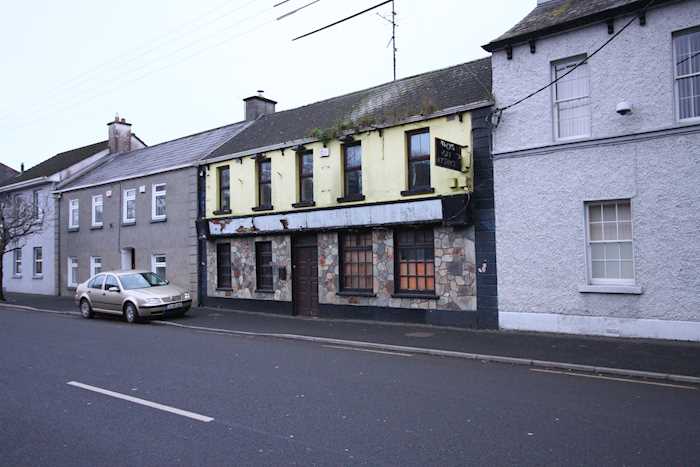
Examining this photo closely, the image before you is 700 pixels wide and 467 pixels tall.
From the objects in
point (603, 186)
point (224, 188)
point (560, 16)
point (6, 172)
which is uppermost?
point (6, 172)

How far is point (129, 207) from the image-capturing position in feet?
83.0

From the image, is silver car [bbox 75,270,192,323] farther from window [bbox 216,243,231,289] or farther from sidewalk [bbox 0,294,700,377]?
window [bbox 216,243,231,289]

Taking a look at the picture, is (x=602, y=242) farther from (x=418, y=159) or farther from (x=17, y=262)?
(x=17, y=262)

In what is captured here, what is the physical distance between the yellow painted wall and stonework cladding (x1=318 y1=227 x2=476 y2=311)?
115cm

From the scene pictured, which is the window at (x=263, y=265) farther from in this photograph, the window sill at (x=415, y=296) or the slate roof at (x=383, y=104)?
the window sill at (x=415, y=296)

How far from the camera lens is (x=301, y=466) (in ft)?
15.9

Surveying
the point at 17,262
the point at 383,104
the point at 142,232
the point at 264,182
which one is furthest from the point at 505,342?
the point at 17,262

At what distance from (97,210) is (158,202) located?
5526mm

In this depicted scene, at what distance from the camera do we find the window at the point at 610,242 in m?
12.1

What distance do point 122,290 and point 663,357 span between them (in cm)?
1507

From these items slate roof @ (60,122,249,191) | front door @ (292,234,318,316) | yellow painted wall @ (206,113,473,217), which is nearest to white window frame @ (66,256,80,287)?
slate roof @ (60,122,249,191)

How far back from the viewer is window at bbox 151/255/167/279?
23406mm

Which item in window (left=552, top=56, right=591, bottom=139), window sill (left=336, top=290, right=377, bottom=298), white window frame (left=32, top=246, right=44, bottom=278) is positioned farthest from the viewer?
white window frame (left=32, top=246, right=44, bottom=278)

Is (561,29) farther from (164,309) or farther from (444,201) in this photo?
(164,309)
